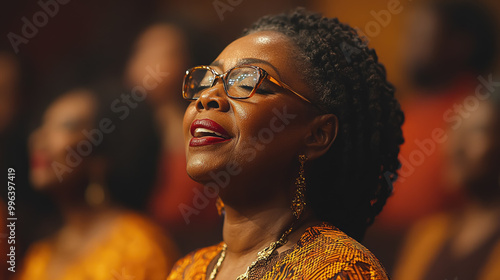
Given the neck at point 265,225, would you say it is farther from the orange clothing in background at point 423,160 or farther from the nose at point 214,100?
the orange clothing in background at point 423,160

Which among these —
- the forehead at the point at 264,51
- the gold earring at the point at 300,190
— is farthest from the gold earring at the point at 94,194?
the gold earring at the point at 300,190

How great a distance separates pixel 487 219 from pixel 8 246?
232cm

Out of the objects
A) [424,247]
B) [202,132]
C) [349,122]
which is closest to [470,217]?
[424,247]

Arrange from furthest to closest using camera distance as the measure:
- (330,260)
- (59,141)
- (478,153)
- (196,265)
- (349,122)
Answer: (59,141)
(478,153)
(196,265)
(349,122)
(330,260)

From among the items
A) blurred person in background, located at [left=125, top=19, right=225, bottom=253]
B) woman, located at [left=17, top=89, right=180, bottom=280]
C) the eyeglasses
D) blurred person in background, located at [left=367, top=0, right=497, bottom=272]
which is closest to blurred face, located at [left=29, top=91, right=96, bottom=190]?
woman, located at [left=17, top=89, right=180, bottom=280]

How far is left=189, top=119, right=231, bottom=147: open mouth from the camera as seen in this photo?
1.80 metres

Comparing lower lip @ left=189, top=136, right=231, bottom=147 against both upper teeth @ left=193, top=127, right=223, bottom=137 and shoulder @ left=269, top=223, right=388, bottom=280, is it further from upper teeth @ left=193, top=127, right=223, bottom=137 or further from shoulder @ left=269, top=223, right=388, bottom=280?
shoulder @ left=269, top=223, right=388, bottom=280

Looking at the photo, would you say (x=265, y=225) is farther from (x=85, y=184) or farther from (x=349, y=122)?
(x=85, y=184)

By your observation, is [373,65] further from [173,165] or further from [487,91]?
[173,165]

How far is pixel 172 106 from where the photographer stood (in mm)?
3225

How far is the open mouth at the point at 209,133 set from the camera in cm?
180

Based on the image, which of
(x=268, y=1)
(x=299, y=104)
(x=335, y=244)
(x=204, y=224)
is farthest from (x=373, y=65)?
(x=204, y=224)

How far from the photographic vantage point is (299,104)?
1.85m

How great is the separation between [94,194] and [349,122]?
5.60ft
